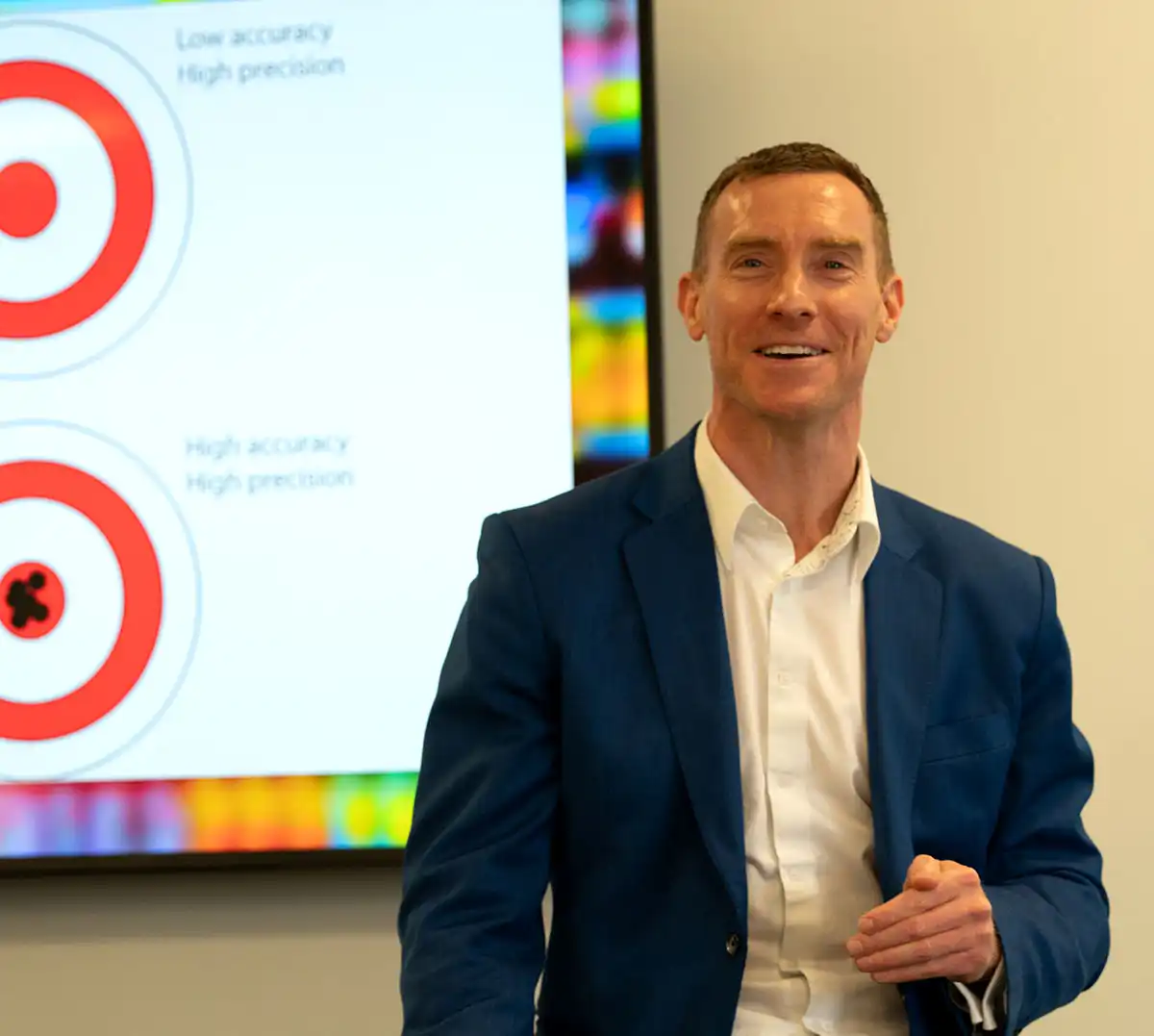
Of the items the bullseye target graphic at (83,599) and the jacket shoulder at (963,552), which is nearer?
the jacket shoulder at (963,552)

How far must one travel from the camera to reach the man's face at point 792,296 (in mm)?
1396

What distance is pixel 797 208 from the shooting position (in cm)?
140

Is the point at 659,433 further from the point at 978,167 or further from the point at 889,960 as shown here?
the point at 889,960

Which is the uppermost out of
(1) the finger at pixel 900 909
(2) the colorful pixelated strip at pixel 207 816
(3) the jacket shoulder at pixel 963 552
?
(3) the jacket shoulder at pixel 963 552

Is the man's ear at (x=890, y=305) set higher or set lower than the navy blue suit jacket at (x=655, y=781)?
higher

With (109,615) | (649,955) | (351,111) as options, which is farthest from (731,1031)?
(351,111)

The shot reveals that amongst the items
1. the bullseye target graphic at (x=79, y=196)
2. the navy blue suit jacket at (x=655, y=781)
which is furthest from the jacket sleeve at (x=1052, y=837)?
the bullseye target graphic at (x=79, y=196)

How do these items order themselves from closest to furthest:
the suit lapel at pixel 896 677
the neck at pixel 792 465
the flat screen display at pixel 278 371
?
the suit lapel at pixel 896 677
the neck at pixel 792 465
the flat screen display at pixel 278 371

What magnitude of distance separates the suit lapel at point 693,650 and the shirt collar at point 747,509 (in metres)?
0.01

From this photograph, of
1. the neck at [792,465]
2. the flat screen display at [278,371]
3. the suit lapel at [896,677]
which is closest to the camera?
the suit lapel at [896,677]

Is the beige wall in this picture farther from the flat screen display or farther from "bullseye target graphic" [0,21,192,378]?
"bullseye target graphic" [0,21,192,378]

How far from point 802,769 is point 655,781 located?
0.48 feet

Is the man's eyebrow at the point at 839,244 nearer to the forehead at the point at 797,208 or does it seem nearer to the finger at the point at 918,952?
the forehead at the point at 797,208

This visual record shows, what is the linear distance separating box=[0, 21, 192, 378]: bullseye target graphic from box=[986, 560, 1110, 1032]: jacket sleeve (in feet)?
4.36
